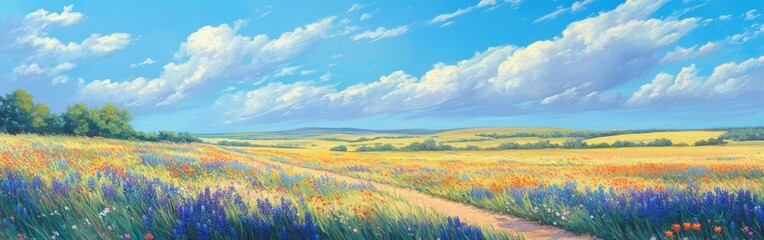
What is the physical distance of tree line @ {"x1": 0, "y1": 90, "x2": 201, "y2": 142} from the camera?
42.1m

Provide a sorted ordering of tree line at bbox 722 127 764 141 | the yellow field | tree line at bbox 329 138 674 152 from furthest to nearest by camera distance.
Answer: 1. tree line at bbox 329 138 674 152
2. the yellow field
3. tree line at bbox 722 127 764 141

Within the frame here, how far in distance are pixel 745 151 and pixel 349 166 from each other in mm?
15209

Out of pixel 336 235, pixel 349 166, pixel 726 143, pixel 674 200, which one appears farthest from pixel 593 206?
pixel 726 143

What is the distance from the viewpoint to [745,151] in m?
19.9

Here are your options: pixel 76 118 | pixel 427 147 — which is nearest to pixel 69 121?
pixel 76 118

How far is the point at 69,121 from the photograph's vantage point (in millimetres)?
45312

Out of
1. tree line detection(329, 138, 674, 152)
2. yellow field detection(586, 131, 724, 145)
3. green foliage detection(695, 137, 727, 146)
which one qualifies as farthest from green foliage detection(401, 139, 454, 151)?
green foliage detection(695, 137, 727, 146)

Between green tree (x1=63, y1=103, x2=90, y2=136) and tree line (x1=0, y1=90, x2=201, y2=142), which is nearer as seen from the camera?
tree line (x1=0, y1=90, x2=201, y2=142)

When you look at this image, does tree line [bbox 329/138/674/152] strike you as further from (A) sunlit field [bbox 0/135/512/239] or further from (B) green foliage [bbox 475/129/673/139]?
(A) sunlit field [bbox 0/135/512/239]

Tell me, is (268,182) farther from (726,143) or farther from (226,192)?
(726,143)

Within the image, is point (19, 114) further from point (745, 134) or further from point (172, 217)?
point (745, 134)

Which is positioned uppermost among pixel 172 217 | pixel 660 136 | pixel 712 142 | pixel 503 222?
pixel 660 136

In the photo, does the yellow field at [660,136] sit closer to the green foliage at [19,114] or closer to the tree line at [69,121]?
the tree line at [69,121]

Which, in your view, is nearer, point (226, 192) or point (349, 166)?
point (226, 192)
